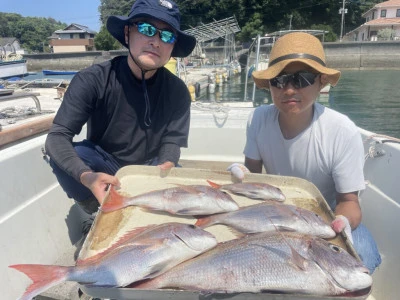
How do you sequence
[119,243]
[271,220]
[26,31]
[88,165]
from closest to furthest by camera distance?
[119,243]
[271,220]
[88,165]
[26,31]

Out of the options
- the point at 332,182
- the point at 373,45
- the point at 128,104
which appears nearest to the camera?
the point at 332,182

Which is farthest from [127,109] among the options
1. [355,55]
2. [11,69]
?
[355,55]

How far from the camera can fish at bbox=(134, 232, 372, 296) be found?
1.38 m

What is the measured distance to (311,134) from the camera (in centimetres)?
245

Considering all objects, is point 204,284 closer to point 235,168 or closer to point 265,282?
point 265,282

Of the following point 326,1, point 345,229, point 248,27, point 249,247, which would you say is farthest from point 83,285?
point 326,1

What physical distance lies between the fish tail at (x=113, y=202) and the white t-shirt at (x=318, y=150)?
1.18 meters

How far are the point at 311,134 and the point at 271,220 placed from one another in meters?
0.90

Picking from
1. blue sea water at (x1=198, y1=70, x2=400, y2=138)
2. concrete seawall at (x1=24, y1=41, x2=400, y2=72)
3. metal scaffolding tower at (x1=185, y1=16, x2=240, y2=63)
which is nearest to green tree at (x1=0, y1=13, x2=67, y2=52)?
concrete seawall at (x1=24, y1=41, x2=400, y2=72)

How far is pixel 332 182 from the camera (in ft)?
8.35

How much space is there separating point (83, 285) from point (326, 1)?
216ft

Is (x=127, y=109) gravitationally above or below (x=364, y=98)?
above

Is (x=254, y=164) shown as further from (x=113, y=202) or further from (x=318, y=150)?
(x=113, y=202)

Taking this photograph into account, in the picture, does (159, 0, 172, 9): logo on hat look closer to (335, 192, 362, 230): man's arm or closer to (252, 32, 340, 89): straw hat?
(252, 32, 340, 89): straw hat
